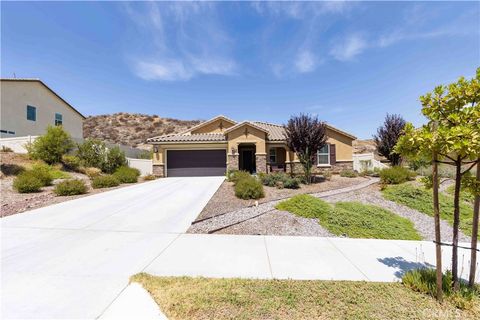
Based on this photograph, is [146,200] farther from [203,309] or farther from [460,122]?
[460,122]

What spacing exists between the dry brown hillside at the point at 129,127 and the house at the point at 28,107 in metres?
18.0

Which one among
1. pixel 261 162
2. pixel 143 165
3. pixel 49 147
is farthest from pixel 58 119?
pixel 261 162

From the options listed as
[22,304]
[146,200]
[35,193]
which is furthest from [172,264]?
[35,193]

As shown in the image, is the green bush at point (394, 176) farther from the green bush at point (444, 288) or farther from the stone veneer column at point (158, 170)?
the stone veneer column at point (158, 170)

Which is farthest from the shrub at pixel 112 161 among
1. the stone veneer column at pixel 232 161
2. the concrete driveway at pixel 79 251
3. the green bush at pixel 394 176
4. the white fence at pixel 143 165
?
the green bush at pixel 394 176

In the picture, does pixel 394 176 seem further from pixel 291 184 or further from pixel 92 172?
pixel 92 172

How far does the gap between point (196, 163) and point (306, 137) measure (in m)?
10.1

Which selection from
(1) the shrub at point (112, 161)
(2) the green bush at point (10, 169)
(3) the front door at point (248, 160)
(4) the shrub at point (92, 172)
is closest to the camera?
(2) the green bush at point (10, 169)

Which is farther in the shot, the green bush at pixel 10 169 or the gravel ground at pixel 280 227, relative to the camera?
the green bush at pixel 10 169

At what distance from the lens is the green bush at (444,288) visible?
2.99m

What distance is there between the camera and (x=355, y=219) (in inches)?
262

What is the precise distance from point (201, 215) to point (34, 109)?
26329 millimetres

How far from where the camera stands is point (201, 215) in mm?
7445

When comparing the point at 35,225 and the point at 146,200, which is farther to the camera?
the point at 146,200
